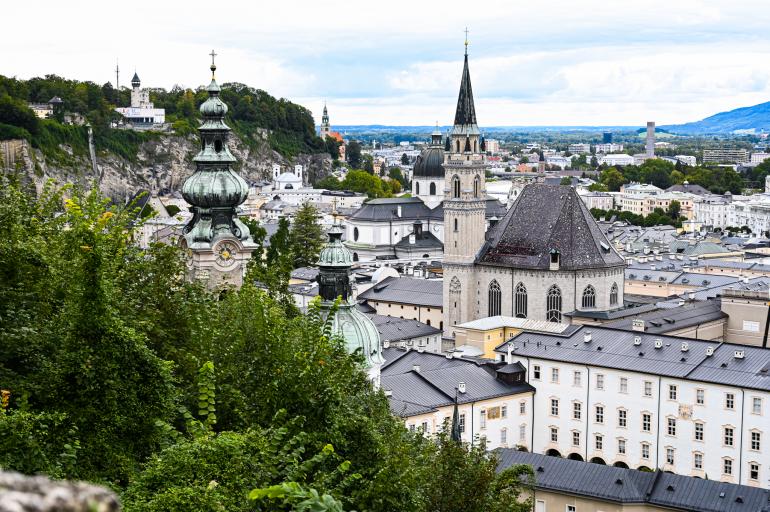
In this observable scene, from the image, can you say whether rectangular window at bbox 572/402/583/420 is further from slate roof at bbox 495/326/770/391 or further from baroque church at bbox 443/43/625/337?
baroque church at bbox 443/43/625/337

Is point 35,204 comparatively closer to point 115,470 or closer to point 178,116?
point 115,470

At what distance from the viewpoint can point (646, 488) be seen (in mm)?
43250

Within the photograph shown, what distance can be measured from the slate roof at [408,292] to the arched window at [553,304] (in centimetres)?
901

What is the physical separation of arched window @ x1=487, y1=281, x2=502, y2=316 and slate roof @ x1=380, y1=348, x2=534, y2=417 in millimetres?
20606

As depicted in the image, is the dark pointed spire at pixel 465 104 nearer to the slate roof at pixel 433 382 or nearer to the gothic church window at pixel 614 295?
the gothic church window at pixel 614 295

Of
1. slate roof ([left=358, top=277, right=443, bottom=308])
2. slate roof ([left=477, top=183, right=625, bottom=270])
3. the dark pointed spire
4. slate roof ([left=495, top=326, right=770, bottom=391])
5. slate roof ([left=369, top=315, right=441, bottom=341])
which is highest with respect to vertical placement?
the dark pointed spire

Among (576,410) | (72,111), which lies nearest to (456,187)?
(576,410)

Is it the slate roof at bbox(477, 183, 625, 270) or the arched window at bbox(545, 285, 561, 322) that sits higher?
the slate roof at bbox(477, 183, 625, 270)

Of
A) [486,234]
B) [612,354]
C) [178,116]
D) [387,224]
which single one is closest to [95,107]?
[178,116]

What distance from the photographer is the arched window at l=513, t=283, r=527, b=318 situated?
7938cm

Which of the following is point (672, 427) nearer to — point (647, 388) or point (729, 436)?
point (647, 388)

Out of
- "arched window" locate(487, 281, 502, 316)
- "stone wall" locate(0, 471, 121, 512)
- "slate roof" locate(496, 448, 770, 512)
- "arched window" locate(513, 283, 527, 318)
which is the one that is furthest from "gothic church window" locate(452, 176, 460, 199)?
"stone wall" locate(0, 471, 121, 512)

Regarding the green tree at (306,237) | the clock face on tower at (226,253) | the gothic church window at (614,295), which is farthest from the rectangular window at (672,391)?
the green tree at (306,237)

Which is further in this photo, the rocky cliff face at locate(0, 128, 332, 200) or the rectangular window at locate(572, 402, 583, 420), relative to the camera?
the rocky cliff face at locate(0, 128, 332, 200)
